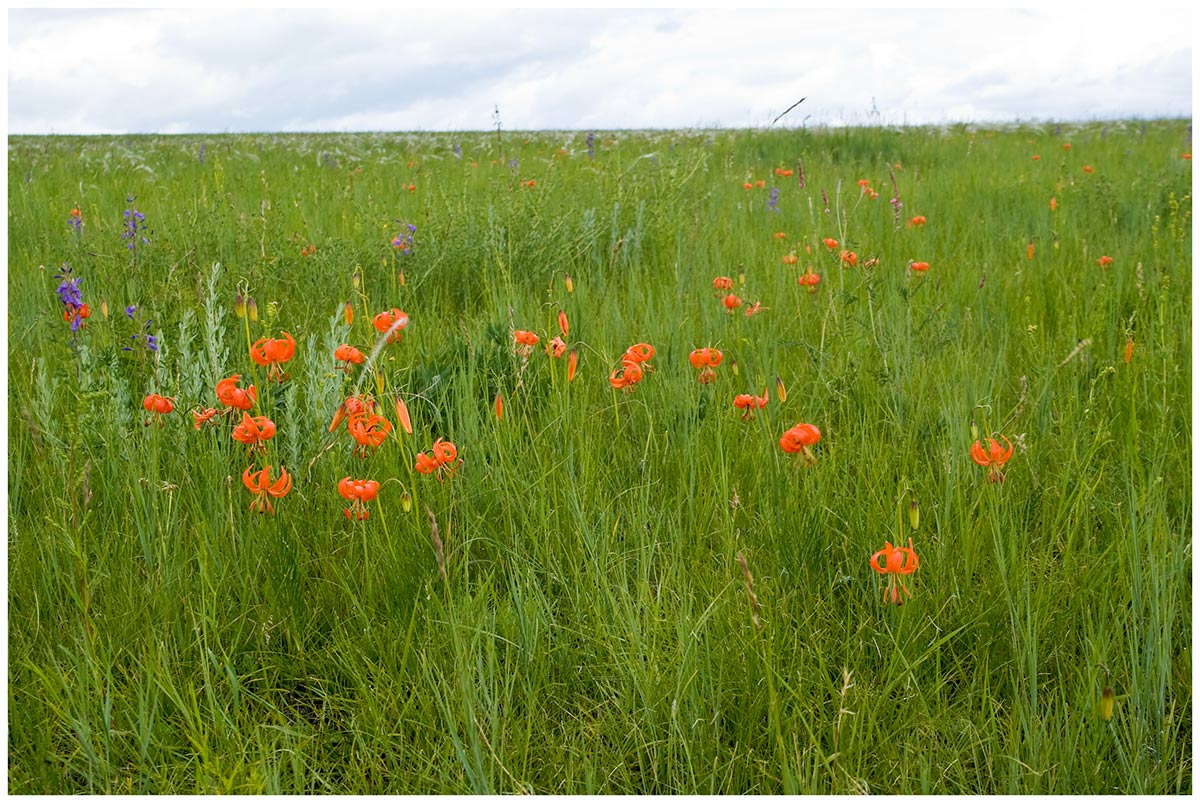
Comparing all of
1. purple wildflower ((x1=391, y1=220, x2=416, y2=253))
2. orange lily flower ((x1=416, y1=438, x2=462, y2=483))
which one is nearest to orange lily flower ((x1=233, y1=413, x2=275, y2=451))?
orange lily flower ((x1=416, y1=438, x2=462, y2=483))

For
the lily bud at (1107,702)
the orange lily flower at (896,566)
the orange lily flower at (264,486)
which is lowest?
the lily bud at (1107,702)

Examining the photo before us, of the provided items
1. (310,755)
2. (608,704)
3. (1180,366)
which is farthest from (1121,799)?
(1180,366)

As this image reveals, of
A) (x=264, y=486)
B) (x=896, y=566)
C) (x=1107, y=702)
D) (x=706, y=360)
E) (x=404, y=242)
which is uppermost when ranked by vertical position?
(x=404, y=242)

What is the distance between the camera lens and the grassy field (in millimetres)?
1260

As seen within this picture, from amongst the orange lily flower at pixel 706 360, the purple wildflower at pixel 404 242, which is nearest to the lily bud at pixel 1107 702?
the orange lily flower at pixel 706 360

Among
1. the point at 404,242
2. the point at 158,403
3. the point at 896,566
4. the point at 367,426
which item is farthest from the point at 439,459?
the point at 404,242

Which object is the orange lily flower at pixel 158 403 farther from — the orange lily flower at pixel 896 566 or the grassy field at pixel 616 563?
the orange lily flower at pixel 896 566

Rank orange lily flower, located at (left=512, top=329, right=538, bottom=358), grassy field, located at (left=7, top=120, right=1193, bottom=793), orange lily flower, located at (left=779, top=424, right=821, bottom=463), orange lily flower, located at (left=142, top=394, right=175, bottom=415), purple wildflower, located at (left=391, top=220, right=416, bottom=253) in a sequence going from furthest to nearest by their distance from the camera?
purple wildflower, located at (left=391, top=220, right=416, bottom=253) → orange lily flower, located at (left=512, top=329, right=538, bottom=358) → orange lily flower, located at (left=142, top=394, right=175, bottom=415) → orange lily flower, located at (left=779, top=424, right=821, bottom=463) → grassy field, located at (left=7, top=120, right=1193, bottom=793)

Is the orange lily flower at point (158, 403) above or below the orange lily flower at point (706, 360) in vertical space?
above

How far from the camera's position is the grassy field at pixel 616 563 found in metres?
1.26

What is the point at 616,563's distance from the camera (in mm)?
1620

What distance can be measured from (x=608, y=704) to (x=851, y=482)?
884mm

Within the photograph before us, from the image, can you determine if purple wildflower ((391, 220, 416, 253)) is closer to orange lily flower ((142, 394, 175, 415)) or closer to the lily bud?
orange lily flower ((142, 394, 175, 415))

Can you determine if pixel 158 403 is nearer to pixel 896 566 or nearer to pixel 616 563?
pixel 616 563
